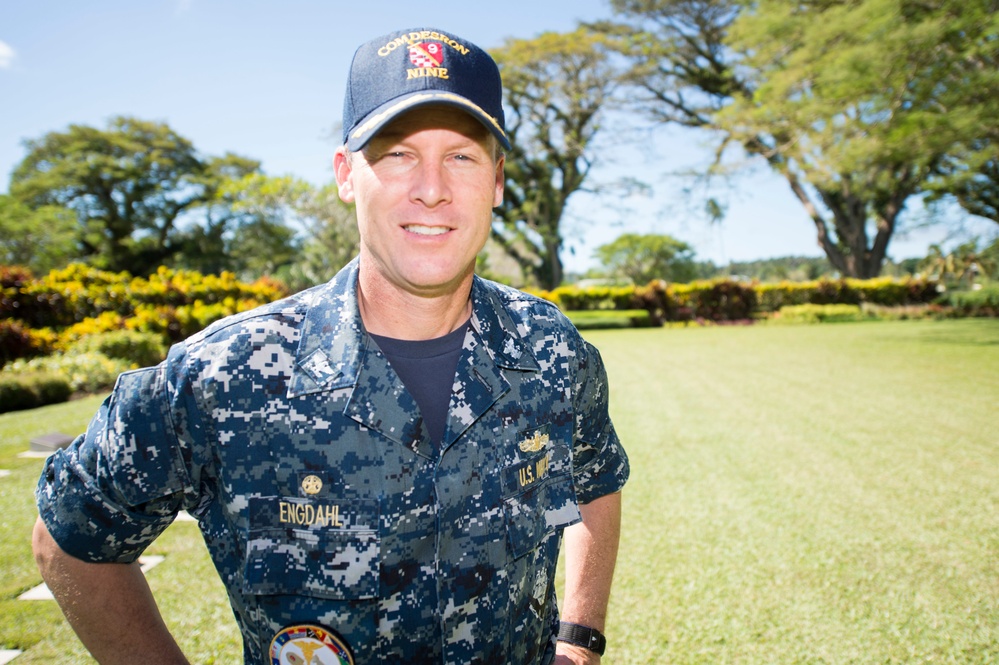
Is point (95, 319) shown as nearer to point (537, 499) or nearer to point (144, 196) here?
point (537, 499)

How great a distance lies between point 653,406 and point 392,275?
23.6 ft

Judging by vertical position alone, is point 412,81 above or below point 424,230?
above

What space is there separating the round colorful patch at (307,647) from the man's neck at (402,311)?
2.03ft

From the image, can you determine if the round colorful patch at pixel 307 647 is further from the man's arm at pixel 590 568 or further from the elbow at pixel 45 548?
the man's arm at pixel 590 568

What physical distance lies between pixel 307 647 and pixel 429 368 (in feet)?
1.97

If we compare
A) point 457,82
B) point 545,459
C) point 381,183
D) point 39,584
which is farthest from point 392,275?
point 39,584

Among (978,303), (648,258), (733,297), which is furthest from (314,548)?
(648,258)

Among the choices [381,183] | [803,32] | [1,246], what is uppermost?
[803,32]

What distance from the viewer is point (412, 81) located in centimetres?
121

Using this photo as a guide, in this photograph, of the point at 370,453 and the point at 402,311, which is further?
the point at 402,311

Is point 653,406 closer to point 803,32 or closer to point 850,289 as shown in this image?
point 803,32

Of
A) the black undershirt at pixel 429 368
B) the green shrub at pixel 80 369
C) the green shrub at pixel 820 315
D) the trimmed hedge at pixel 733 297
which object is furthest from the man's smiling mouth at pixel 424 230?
the trimmed hedge at pixel 733 297

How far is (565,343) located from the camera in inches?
57.9

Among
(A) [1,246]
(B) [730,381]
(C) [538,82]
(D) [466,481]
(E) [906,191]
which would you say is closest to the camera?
(D) [466,481]
